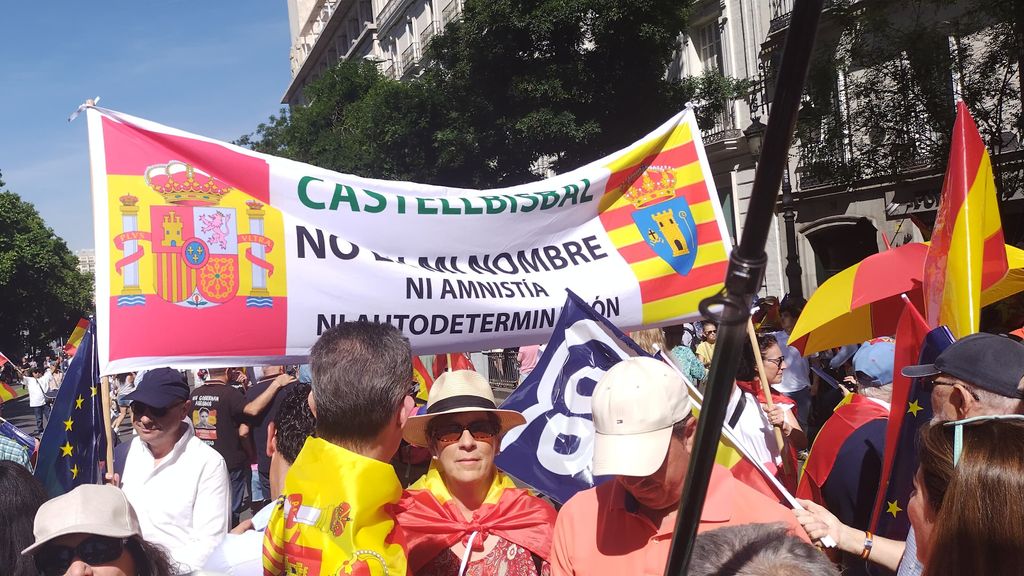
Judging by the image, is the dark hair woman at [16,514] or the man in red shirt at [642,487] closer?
the man in red shirt at [642,487]

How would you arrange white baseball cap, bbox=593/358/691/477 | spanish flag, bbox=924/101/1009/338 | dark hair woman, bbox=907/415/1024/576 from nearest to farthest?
1. dark hair woman, bbox=907/415/1024/576
2. white baseball cap, bbox=593/358/691/477
3. spanish flag, bbox=924/101/1009/338

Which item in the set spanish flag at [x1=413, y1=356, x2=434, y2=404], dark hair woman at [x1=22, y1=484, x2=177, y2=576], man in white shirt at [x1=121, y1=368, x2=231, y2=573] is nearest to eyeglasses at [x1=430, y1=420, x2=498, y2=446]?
dark hair woman at [x1=22, y1=484, x2=177, y2=576]

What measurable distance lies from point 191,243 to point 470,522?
165 centimetres

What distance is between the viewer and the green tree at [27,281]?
1969 inches

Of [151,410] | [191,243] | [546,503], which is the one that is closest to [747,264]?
[546,503]

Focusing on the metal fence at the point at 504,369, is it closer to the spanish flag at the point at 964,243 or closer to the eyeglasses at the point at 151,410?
the eyeglasses at the point at 151,410

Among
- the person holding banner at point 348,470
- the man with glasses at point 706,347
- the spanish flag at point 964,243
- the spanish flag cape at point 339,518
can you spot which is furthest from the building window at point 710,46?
the spanish flag cape at point 339,518

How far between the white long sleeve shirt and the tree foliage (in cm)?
1460

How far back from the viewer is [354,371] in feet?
7.80

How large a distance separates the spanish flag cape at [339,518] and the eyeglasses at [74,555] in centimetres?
45

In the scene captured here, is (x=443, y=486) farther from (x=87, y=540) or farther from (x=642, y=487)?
(x=87, y=540)

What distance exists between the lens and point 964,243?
3.46 meters

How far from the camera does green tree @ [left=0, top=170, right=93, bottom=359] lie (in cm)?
5000

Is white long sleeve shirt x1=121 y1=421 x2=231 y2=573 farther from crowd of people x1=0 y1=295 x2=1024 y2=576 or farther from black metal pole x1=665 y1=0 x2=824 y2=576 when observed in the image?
black metal pole x1=665 y1=0 x2=824 y2=576
